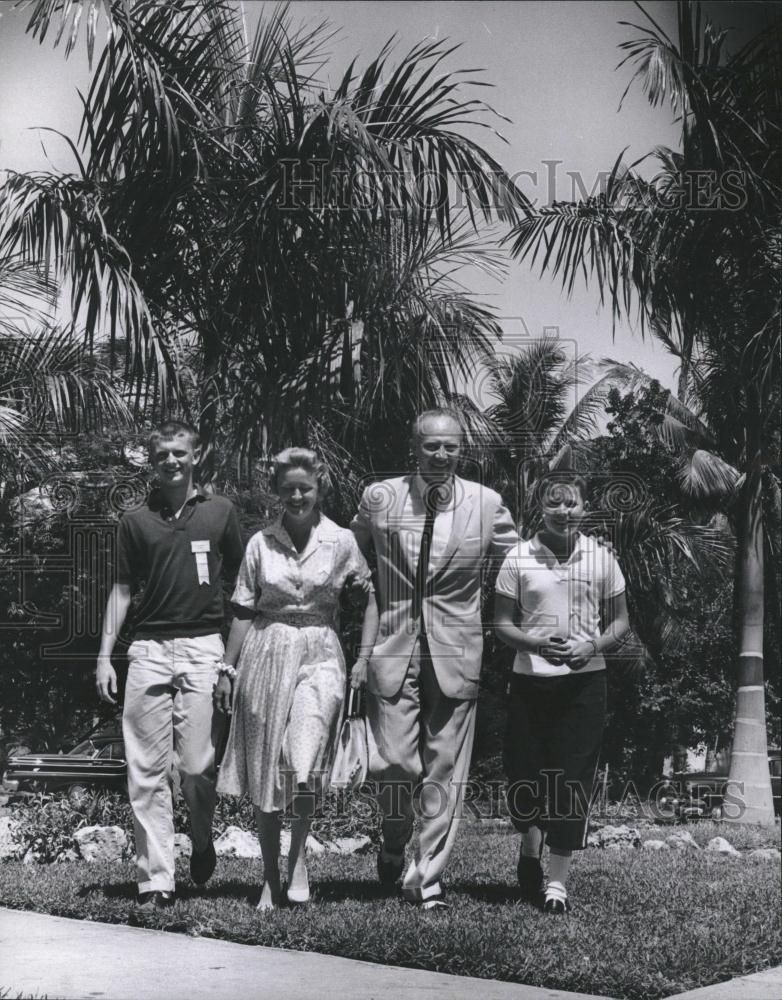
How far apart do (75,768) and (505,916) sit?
201 centimetres

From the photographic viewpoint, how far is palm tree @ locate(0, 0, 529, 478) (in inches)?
169

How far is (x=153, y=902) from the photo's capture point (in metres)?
4.08

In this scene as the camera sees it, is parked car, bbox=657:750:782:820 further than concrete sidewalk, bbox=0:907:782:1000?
Yes

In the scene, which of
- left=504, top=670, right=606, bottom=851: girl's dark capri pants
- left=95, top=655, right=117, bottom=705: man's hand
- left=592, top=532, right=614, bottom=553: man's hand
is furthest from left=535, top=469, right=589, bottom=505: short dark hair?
left=95, top=655, right=117, bottom=705: man's hand

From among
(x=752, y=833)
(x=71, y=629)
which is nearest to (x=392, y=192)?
(x=71, y=629)

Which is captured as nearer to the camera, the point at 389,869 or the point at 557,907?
the point at 557,907

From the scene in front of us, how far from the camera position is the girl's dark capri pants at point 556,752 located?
4.31 m

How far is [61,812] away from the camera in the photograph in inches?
202

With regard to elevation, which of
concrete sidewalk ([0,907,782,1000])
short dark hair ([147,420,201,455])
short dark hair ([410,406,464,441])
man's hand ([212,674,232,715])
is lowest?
concrete sidewalk ([0,907,782,1000])

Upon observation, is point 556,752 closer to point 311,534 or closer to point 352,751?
point 352,751

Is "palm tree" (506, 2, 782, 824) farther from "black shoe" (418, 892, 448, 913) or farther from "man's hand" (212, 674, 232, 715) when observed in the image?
"man's hand" (212, 674, 232, 715)

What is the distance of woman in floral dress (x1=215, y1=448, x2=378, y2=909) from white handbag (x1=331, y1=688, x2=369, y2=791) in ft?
0.19

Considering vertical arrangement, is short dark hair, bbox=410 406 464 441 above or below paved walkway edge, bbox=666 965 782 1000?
above

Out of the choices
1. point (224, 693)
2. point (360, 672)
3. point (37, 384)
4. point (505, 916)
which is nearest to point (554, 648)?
point (360, 672)
